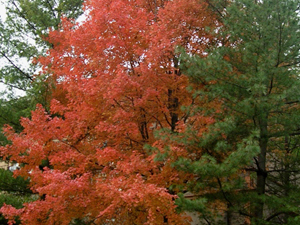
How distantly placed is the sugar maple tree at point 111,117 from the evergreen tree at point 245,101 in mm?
812

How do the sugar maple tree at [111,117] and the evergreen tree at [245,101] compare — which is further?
the sugar maple tree at [111,117]

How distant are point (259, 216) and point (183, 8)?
6781mm

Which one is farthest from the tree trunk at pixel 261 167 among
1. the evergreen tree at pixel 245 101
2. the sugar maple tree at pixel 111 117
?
the sugar maple tree at pixel 111 117

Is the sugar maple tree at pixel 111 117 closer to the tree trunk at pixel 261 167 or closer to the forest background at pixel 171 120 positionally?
the forest background at pixel 171 120

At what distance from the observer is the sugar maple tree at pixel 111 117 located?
29.9 feet

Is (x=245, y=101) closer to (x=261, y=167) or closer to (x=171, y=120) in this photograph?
(x=261, y=167)

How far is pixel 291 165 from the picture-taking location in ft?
34.6

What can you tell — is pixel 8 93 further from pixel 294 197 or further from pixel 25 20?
pixel 294 197

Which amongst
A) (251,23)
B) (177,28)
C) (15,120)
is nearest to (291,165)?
(251,23)

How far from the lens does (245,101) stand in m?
8.03

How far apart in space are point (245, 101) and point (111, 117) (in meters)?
3.95

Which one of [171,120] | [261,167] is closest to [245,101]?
[261,167]

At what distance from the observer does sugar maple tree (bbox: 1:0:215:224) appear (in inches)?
359

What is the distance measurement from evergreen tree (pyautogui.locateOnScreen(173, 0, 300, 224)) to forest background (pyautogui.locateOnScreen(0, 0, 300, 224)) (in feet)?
0.11
